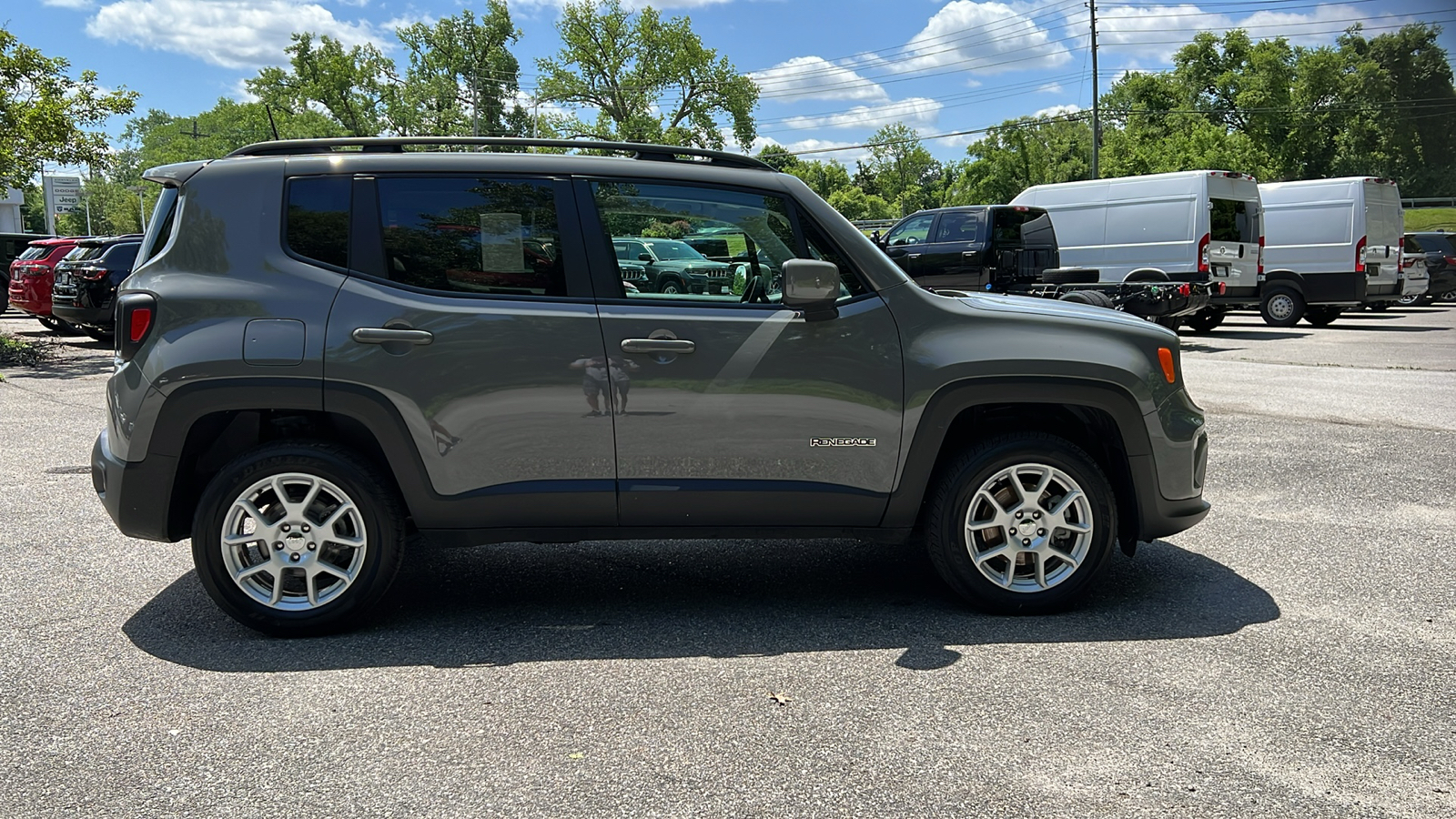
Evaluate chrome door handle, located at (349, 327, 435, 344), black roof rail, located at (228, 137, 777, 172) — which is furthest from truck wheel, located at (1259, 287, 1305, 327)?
chrome door handle, located at (349, 327, 435, 344)

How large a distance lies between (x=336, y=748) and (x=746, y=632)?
1.57 metres

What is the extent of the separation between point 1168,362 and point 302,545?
3404 millimetres

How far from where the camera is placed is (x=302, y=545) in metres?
4.01

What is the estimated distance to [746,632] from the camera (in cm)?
415

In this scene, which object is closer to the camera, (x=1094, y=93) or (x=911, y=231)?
(x=911, y=231)

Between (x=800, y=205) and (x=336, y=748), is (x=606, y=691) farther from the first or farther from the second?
(x=800, y=205)

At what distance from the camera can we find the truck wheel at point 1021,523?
4184mm

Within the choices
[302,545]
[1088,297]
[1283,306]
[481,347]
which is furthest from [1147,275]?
[302,545]

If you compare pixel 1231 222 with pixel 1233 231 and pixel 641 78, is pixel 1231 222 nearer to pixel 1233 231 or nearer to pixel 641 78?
pixel 1233 231

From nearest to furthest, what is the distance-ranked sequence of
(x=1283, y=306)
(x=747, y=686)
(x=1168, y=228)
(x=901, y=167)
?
1. (x=747, y=686)
2. (x=1168, y=228)
3. (x=1283, y=306)
4. (x=901, y=167)

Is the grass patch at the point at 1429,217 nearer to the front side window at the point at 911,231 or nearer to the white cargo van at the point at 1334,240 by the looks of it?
the white cargo van at the point at 1334,240

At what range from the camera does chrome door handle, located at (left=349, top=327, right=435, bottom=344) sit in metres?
3.92

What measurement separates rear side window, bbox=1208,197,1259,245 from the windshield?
47.1 ft

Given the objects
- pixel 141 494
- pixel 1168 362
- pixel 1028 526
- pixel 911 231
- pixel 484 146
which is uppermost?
pixel 911 231
